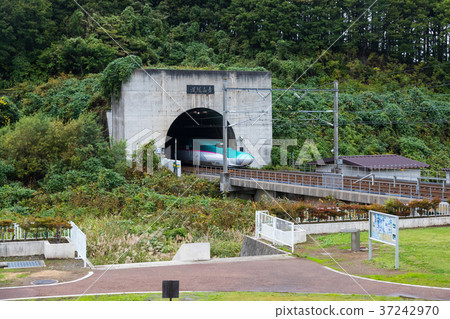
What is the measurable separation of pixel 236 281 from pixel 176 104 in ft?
105

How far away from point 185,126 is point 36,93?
15.3 m

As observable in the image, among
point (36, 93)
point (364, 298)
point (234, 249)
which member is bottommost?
point (234, 249)

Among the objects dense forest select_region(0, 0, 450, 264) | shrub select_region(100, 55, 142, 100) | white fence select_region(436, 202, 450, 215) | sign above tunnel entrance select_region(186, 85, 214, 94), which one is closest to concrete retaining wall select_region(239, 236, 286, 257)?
dense forest select_region(0, 0, 450, 264)

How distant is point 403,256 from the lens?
14.4 meters

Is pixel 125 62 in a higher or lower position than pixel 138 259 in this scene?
higher

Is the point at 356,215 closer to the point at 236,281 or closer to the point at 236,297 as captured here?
the point at 236,281

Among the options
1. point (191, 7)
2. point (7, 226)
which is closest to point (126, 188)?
point (7, 226)

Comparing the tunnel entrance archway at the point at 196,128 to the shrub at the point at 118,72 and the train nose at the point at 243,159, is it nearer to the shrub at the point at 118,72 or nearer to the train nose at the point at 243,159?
the train nose at the point at 243,159

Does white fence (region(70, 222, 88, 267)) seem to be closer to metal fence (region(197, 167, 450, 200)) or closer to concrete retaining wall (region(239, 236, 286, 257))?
concrete retaining wall (region(239, 236, 286, 257))

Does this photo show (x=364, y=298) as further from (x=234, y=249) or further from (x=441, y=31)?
(x=441, y=31)

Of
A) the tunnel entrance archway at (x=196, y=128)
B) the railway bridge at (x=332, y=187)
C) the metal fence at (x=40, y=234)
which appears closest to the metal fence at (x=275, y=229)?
the metal fence at (x=40, y=234)

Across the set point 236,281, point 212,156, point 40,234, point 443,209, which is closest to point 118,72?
point 212,156

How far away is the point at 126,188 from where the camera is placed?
110 ft

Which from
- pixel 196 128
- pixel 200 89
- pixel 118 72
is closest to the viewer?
pixel 118 72
